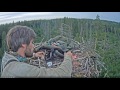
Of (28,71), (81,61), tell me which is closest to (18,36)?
(28,71)

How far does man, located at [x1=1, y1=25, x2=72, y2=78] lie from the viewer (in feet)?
19.2

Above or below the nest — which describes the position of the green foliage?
above

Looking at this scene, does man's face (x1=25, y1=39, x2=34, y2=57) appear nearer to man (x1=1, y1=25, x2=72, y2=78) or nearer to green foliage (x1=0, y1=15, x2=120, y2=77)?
man (x1=1, y1=25, x2=72, y2=78)

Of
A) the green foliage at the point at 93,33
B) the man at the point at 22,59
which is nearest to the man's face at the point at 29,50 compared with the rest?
the man at the point at 22,59

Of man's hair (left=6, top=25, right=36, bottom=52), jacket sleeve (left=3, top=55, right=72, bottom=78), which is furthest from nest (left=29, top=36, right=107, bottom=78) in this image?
man's hair (left=6, top=25, right=36, bottom=52)

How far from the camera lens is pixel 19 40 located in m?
5.93

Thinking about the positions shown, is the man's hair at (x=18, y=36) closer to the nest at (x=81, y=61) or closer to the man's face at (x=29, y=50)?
the man's face at (x=29, y=50)

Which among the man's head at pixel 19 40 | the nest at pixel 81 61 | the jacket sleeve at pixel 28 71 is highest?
the man's head at pixel 19 40

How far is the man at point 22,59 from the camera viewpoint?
5.86 m

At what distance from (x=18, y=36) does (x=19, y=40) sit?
68mm
